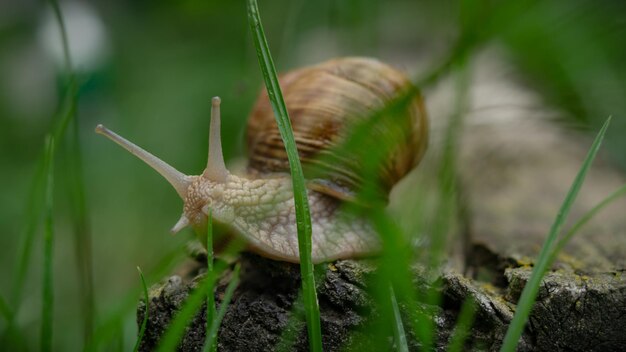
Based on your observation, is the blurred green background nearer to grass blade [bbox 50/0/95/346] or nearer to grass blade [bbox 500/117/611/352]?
grass blade [bbox 50/0/95/346]

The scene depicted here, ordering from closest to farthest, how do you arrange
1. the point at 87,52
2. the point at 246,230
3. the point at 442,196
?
1. the point at 442,196
2. the point at 246,230
3. the point at 87,52

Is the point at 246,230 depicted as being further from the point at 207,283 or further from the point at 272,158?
the point at 207,283

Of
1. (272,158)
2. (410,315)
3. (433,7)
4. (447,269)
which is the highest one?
(433,7)

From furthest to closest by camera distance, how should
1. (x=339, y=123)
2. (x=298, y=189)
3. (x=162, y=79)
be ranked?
(x=162, y=79) < (x=339, y=123) < (x=298, y=189)

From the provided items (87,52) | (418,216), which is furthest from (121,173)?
(418,216)

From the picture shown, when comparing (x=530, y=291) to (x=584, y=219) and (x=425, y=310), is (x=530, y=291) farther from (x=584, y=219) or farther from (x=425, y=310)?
(x=425, y=310)

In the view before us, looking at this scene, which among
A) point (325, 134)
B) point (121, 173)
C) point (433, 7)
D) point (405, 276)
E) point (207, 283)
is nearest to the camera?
point (207, 283)

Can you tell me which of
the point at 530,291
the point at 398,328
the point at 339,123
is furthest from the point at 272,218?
the point at 530,291

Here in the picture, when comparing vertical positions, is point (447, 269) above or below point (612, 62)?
below
